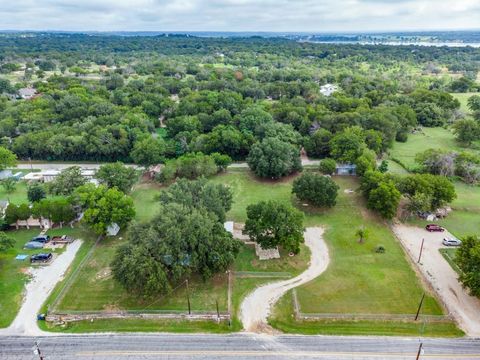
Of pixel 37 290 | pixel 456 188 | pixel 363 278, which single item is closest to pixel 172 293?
pixel 37 290

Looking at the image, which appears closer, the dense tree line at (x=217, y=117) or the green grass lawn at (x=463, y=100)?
the dense tree line at (x=217, y=117)

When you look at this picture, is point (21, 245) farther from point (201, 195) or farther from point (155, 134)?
point (155, 134)

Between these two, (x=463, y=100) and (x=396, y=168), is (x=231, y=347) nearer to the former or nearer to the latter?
(x=396, y=168)

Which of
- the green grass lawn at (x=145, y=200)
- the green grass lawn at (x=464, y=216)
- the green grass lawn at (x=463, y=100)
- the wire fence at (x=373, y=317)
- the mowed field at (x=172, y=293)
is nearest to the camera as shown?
the wire fence at (x=373, y=317)

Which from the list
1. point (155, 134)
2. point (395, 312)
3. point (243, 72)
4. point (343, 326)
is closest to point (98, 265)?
point (343, 326)

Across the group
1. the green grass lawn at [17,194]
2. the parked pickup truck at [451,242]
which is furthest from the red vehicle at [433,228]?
the green grass lawn at [17,194]

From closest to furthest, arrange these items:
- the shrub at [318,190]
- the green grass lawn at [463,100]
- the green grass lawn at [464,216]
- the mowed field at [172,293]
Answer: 1. the mowed field at [172,293]
2. the green grass lawn at [464,216]
3. the shrub at [318,190]
4. the green grass lawn at [463,100]

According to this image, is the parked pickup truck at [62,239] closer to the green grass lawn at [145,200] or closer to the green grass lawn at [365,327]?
the green grass lawn at [145,200]

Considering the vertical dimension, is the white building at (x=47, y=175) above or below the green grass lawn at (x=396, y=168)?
above

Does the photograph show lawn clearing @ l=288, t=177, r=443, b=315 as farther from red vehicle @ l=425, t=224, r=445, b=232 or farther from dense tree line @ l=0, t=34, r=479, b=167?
dense tree line @ l=0, t=34, r=479, b=167
